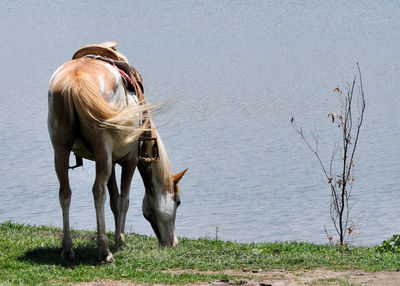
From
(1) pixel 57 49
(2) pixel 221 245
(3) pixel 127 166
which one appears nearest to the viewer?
(3) pixel 127 166

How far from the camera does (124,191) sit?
8680mm

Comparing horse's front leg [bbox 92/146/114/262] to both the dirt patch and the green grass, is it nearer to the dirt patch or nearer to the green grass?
the green grass

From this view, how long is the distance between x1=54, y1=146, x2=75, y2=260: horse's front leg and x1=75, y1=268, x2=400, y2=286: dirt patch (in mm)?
1060

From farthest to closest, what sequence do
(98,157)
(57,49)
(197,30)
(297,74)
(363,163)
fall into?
1. (197,30)
2. (57,49)
3. (297,74)
4. (363,163)
5. (98,157)

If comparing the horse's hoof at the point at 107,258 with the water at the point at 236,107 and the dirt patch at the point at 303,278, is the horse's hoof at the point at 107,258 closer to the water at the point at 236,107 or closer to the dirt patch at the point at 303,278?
the dirt patch at the point at 303,278

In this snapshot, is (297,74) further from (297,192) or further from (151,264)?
(151,264)

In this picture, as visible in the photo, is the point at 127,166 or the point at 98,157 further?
the point at 127,166

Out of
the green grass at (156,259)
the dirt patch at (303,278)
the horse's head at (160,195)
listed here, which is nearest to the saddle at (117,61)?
the horse's head at (160,195)

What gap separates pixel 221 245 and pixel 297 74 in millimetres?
19497

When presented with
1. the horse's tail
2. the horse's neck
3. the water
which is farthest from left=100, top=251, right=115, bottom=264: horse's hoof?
the water

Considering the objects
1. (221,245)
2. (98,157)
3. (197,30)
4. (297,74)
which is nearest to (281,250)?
(221,245)

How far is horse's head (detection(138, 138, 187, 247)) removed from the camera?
28.7ft

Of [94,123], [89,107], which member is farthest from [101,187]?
[89,107]

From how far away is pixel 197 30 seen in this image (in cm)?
4091
